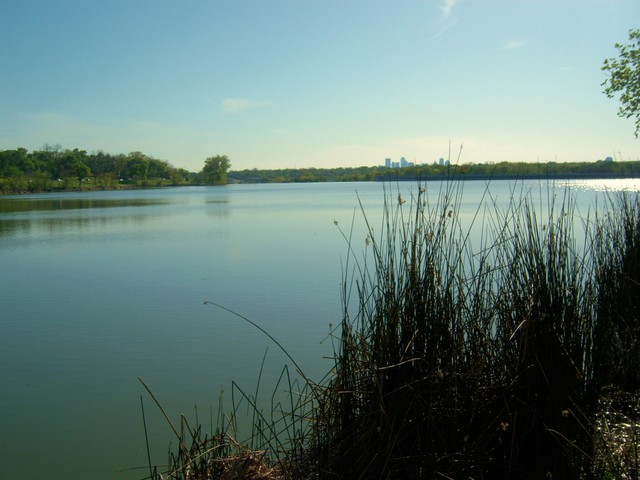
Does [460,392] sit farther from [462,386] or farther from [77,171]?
[77,171]

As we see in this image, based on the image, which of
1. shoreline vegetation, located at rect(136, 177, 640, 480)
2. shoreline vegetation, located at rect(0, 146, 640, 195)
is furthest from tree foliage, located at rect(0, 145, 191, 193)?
shoreline vegetation, located at rect(136, 177, 640, 480)

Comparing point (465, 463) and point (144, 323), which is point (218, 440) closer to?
point (465, 463)

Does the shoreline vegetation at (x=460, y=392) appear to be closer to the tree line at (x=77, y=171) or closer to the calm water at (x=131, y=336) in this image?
the calm water at (x=131, y=336)

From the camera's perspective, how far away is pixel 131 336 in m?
6.45

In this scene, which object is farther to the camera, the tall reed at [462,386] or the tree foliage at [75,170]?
the tree foliage at [75,170]

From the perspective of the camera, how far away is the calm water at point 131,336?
4008 millimetres

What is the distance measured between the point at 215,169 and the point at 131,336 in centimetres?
11072

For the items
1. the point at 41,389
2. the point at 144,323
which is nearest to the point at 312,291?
the point at 144,323

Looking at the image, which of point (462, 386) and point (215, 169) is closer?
point (462, 386)

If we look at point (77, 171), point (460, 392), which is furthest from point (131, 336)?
point (77, 171)

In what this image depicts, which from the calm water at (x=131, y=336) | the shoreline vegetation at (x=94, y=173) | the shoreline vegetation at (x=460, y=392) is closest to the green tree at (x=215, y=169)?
the shoreline vegetation at (x=94, y=173)

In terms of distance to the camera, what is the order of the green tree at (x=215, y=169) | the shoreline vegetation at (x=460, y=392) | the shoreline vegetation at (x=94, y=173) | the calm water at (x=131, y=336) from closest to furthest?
the shoreline vegetation at (x=460, y=392), the calm water at (x=131, y=336), the shoreline vegetation at (x=94, y=173), the green tree at (x=215, y=169)

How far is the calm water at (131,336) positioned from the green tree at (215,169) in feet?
335

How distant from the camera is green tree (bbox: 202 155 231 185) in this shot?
4496 inches
